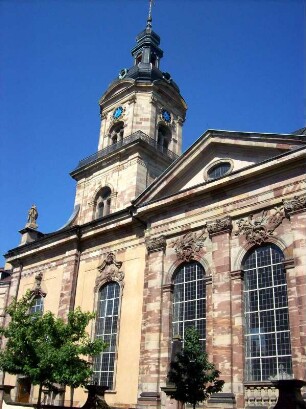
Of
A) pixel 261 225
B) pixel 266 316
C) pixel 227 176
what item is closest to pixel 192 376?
pixel 266 316

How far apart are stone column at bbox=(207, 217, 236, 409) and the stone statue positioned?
16.6m

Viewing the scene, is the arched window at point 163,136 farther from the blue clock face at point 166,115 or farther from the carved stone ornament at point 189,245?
the carved stone ornament at point 189,245

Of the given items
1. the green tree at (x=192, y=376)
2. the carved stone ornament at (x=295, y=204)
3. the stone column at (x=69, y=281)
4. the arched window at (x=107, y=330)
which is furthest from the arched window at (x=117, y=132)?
the green tree at (x=192, y=376)

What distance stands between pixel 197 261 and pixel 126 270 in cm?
471

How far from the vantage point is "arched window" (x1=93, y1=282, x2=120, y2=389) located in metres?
22.5

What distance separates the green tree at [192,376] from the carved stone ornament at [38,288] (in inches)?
586

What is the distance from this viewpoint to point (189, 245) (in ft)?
69.0

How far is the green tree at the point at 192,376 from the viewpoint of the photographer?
14.9 m

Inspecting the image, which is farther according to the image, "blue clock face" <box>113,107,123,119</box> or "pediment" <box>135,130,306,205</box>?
"blue clock face" <box>113,107,123,119</box>

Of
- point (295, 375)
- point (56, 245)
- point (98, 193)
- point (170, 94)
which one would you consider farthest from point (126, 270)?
point (170, 94)

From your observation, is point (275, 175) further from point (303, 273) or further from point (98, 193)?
point (98, 193)

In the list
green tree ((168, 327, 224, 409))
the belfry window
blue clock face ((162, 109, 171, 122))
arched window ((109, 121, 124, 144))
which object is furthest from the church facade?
the belfry window

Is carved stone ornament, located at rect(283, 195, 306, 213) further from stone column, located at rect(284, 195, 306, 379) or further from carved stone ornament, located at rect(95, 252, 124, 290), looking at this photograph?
carved stone ornament, located at rect(95, 252, 124, 290)

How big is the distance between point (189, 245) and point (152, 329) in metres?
4.04
